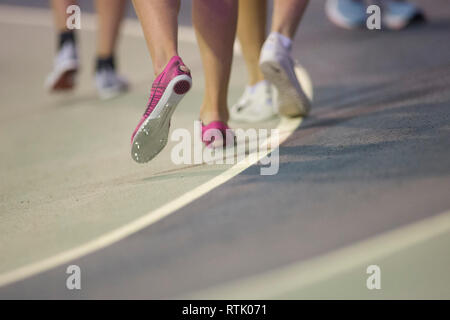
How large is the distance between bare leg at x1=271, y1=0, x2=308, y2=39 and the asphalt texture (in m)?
0.46

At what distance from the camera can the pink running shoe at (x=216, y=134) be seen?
322 cm

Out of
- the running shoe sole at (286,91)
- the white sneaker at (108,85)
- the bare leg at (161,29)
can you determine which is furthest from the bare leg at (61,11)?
the bare leg at (161,29)

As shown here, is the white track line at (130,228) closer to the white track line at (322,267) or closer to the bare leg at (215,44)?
Result: the bare leg at (215,44)

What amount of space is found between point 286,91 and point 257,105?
50 cm

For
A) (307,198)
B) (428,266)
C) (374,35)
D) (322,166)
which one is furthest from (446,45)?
(428,266)

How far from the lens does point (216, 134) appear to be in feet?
10.6

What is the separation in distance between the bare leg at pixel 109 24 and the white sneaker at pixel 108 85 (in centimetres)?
13

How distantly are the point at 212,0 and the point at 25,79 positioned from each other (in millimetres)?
3894

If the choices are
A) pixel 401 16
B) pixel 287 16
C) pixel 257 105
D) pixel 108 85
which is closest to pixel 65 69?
pixel 108 85

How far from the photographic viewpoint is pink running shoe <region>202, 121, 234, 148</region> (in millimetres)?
3221

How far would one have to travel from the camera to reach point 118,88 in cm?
541

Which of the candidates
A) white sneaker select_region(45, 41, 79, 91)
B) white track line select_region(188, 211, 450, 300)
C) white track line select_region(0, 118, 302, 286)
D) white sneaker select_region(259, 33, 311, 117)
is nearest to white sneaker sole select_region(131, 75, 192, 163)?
white track line select_region(0, 118, 302, 286)

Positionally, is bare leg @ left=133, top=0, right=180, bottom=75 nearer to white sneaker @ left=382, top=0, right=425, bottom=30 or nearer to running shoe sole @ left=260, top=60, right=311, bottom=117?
running shoe sole @ left=260, top=60, right=311, bottom=117
